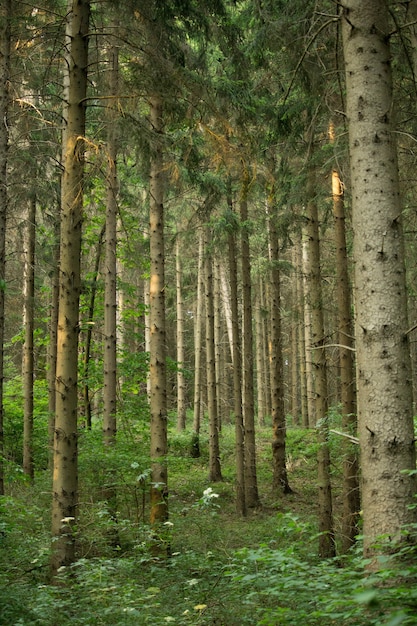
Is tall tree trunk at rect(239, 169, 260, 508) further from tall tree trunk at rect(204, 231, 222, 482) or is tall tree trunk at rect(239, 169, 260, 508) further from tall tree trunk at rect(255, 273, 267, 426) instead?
tall tree trunk at rect(255, 273, 267, 426)

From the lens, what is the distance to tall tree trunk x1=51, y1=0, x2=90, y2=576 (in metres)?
6.40

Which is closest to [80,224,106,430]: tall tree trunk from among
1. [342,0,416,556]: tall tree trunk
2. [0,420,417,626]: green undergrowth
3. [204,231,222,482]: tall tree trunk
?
[0,420,417,626]: green undergrowth

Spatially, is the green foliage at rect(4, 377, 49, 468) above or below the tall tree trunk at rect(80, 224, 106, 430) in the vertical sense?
below

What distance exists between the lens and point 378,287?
4.43m

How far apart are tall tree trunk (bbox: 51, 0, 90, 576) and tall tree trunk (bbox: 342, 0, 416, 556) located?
349cm

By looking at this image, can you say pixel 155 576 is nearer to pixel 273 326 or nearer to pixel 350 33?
pixel 350 33

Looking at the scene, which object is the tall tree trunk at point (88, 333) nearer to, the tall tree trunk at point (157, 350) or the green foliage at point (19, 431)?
the green foliage at point (19, 431)

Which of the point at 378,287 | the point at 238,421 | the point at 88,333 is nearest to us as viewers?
the point at 378,287

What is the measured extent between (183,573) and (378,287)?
5253mm

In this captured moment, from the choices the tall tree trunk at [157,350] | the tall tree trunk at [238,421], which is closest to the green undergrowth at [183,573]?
the tall tree trunk at [157,350]

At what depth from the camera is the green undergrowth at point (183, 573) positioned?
3.61 metres

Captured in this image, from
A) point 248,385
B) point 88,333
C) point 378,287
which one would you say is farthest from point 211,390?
point 378,287

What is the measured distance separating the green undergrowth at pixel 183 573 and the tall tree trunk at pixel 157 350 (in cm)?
32

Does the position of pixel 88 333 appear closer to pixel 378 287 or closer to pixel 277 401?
pixel 277 401
